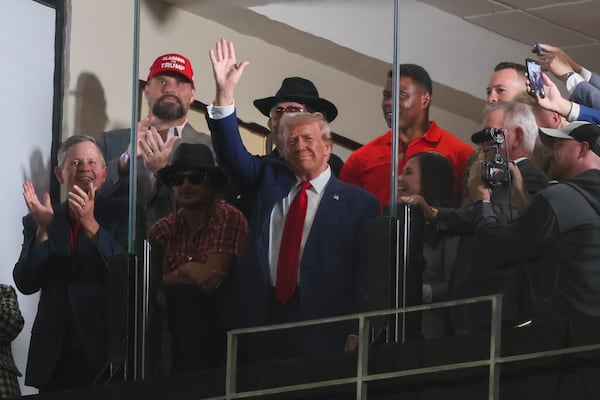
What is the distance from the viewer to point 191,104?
22.3 feet

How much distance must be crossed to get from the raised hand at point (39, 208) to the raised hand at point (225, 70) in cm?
84

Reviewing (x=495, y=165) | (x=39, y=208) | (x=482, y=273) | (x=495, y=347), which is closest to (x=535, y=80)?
(x=495, y=165)

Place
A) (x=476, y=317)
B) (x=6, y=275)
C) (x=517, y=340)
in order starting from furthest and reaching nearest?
1. (x=6, y=275)
2. (x=476, y=317)
3. (x=517, y=340)

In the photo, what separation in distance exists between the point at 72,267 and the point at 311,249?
1.02 meters

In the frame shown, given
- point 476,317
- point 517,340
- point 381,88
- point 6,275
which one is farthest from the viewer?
point 6,275

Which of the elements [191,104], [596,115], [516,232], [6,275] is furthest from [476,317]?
[6,275]

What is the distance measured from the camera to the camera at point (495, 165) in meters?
6.13

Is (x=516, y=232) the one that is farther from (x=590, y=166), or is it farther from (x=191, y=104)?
(x=191, y=104)

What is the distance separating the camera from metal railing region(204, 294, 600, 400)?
18.0 feet

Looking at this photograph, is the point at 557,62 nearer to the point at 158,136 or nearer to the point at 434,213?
the point at 434,213

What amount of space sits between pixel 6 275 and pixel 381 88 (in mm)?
1643

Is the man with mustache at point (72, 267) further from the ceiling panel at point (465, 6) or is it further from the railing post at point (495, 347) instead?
the railing post at point (495, 347)

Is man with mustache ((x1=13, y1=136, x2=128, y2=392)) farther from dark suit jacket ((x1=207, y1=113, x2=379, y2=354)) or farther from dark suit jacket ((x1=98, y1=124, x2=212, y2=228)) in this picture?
dark suit jacket ((x1=207, y1=113, x2=379, y2=354))

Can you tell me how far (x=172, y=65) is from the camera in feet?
22.6
